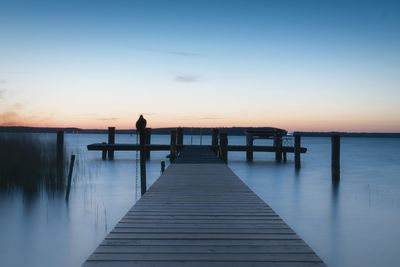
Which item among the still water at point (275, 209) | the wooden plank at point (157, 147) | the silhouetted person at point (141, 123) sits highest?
the silhouetted person at point (141, 123)

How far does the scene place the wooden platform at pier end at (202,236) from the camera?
415 centimetres

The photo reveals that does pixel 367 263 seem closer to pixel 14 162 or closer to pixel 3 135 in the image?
pixel 14 162

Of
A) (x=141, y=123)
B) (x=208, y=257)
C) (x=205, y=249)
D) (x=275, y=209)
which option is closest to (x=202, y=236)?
(x=205, y=249)

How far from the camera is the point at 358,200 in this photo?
52.5 ft

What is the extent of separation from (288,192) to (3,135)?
10879 mm

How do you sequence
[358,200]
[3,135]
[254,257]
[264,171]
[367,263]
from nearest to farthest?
[254,257] → [367,263] → [3,135] → [358,200] → [264,171]

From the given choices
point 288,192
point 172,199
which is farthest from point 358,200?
point 172,199

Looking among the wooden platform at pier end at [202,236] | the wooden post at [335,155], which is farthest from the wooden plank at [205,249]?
the wooden post at [335,155]

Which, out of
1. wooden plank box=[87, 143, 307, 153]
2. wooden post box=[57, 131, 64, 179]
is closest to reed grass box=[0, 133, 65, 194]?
wooden post box=[57, 131, 64, 179]

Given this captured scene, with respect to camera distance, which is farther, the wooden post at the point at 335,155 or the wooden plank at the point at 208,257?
the wooden post at the point at 335,155

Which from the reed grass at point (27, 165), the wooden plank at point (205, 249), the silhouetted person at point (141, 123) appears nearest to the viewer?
the wooden plank at point (205, 249)

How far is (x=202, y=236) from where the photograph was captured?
5.04 meters

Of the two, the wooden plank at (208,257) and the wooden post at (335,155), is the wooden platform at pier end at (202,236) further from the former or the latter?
the wooden post at (335,155)

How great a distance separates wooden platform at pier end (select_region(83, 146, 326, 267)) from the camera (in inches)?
163
